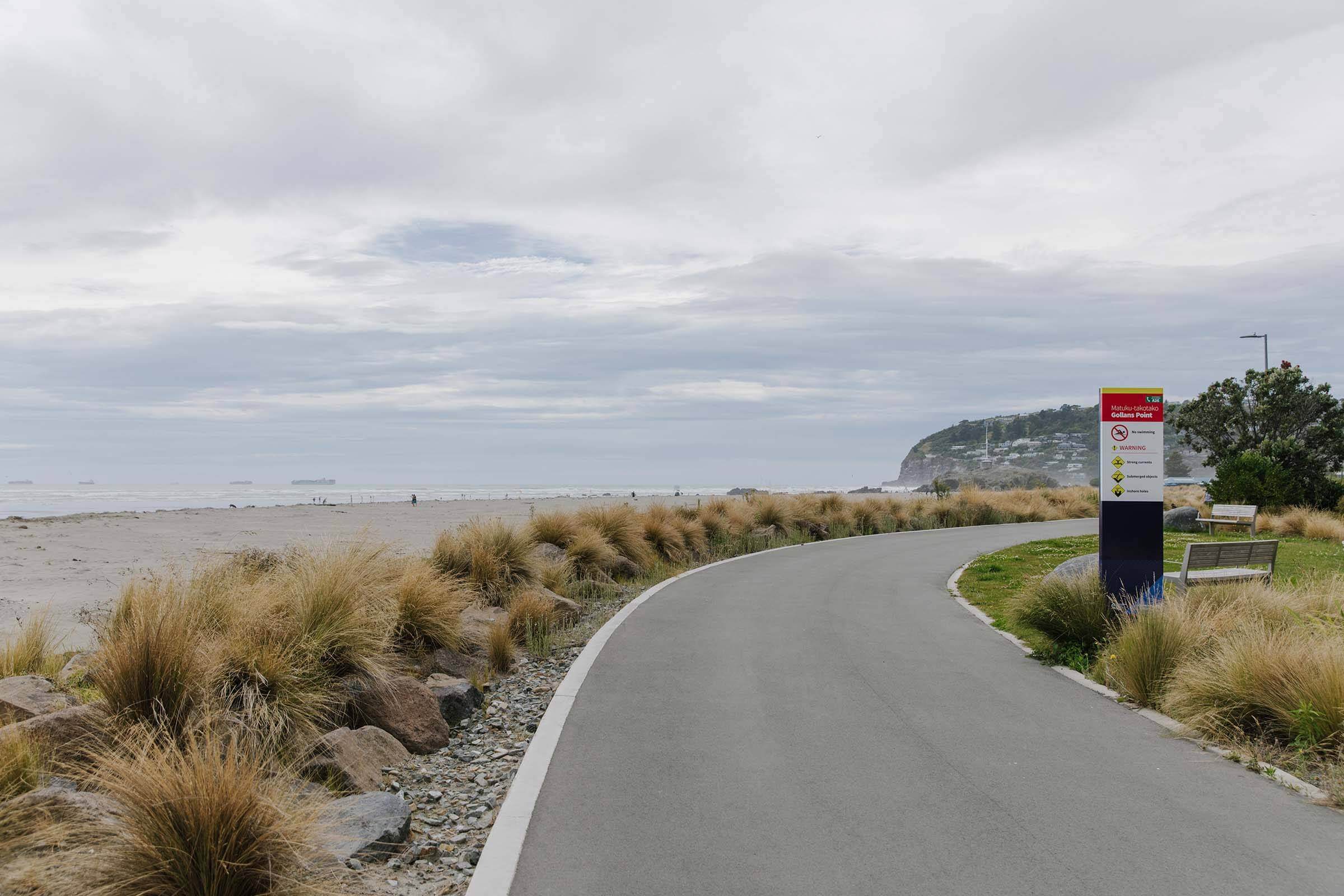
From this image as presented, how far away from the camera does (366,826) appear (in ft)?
16.2

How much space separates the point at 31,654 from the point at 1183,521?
29.2 m

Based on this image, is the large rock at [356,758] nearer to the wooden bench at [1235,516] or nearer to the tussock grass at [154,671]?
the tussock grass at [154,671]

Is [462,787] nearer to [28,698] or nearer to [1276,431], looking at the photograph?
[28,698]

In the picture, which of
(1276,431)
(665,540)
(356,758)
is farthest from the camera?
(1276,431)

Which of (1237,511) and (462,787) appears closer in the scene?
(462,787)

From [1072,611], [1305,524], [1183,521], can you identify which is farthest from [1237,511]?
[1072,611]

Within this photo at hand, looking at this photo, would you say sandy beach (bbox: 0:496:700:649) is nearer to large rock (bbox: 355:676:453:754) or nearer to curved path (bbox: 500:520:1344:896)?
large rock (bbox: 355:676:453:754)

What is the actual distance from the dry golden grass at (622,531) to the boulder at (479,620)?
586 centimetres

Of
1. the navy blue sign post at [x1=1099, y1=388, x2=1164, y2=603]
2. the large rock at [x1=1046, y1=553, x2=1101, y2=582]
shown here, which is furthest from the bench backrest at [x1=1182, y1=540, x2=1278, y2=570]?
the large rock at [x1=1046, y1=553, x2=1101, y2=582]

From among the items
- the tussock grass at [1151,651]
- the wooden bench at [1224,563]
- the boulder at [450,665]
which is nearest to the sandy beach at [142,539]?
the boulder at [450,665]

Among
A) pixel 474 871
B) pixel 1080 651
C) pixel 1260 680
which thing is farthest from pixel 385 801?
pixel 1080 651

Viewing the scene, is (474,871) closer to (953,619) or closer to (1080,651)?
(1080,651)

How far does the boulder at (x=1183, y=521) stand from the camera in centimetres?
2767

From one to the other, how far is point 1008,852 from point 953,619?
7.94 meters
